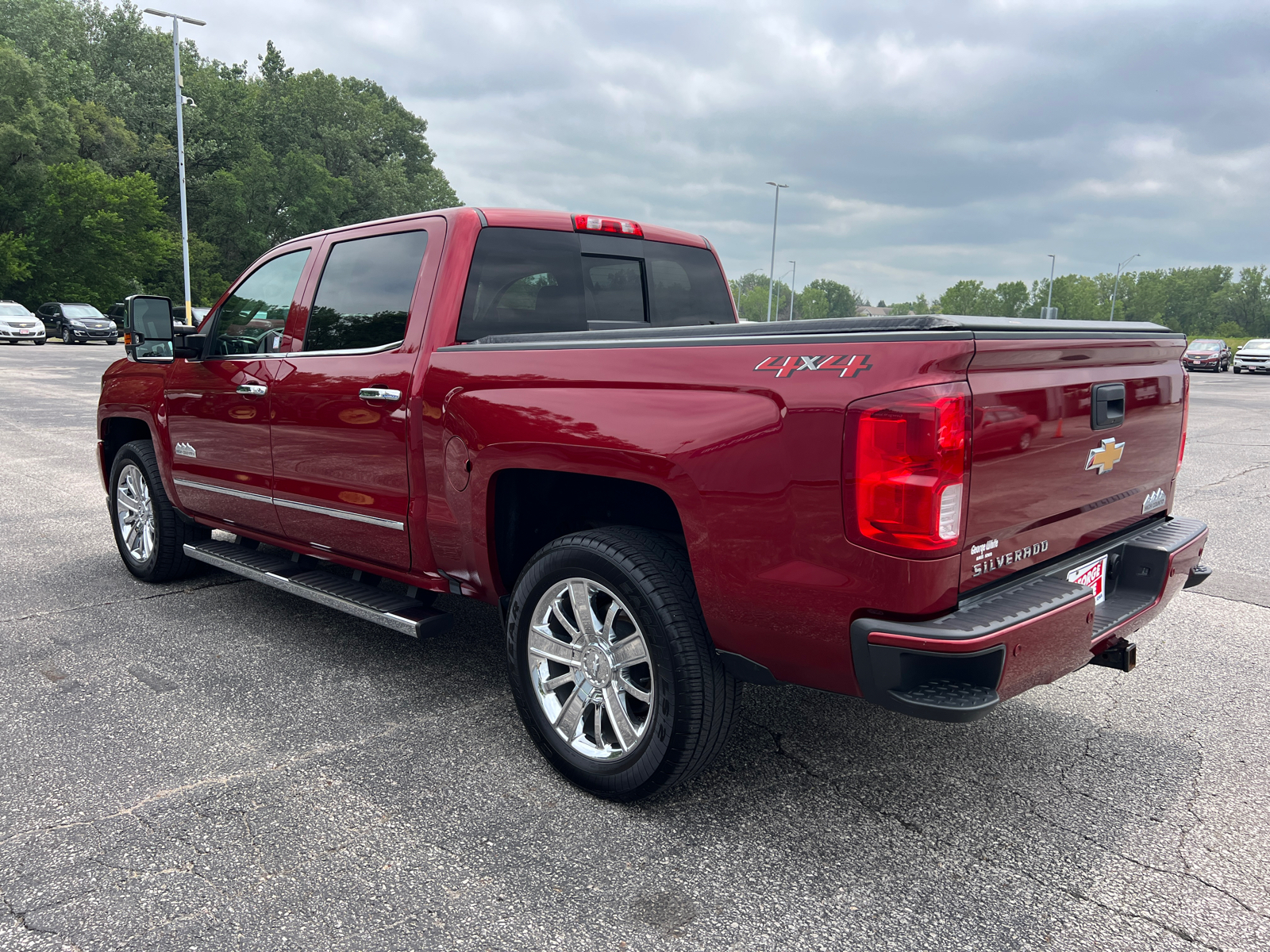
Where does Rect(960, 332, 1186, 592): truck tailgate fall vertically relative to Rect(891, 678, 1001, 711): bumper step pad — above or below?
above

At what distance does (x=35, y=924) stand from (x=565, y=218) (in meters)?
3.06

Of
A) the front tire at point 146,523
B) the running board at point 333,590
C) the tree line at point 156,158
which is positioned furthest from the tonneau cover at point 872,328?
the tree line at point 156,158

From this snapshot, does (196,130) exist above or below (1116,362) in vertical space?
above

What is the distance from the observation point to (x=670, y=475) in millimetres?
2686

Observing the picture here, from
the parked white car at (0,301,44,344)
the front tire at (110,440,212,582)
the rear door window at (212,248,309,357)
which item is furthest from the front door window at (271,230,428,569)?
the parked white car at (0,301,44,344)

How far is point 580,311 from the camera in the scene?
4008 mm

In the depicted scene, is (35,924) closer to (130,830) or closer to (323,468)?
(130,830)

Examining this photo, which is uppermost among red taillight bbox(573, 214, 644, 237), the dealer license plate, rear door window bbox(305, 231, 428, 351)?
red taillight bbox(573, 214, 644, 237)

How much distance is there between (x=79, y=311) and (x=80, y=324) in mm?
1206

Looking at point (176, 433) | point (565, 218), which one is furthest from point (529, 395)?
point (176, 433)

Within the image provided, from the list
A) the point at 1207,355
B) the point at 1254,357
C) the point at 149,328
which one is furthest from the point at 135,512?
the point at 1207,355

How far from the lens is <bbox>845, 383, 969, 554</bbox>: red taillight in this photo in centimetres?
222

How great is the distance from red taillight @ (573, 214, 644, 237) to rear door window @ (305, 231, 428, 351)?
0.70 meters

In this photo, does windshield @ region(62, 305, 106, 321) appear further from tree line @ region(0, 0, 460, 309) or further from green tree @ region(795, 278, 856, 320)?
green tree @ region(795, 278, 856, 320)
